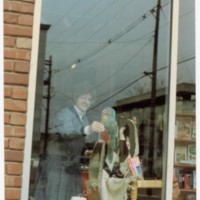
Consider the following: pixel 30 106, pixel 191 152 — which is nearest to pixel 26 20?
pixel 30 106

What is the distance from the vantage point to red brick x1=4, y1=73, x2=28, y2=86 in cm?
290

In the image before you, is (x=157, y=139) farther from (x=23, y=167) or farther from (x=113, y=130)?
(x=23, y=167)

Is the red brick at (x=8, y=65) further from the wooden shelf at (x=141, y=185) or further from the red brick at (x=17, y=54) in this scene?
the wooden shelf at (x=141, y=185)

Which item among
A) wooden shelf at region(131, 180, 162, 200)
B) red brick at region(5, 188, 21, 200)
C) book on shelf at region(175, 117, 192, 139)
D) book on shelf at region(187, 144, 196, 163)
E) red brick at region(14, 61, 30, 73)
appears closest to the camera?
red brick at region(5, 188, 21, 200)

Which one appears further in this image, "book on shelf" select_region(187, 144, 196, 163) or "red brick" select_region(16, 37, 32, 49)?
"book on shelf" select_region(187, 144, 196, 163)

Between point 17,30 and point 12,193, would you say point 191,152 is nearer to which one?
point 12,193

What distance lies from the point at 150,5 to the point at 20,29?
49.9 inches

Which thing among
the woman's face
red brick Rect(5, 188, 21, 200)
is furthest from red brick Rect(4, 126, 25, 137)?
the woman's face

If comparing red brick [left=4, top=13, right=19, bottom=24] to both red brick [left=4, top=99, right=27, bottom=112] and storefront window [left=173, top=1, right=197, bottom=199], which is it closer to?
red brick [left=4, top=99, right=27, bottom=112]

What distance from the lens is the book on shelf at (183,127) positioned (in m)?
3.66

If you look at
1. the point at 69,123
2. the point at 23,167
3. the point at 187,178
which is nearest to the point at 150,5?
the point at 69,123

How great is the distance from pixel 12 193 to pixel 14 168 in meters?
0.15

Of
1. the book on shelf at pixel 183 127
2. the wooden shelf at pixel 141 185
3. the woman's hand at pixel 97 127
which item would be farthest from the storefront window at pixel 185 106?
the woman's hand at pixel 97 127

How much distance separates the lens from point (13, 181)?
9.34ft
